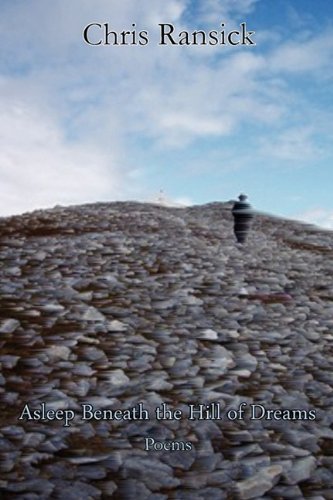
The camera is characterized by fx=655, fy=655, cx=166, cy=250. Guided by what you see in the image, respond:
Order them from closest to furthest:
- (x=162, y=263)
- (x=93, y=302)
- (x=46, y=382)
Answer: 1. (x=46, y=382)
2. (x=93, y=302)
3. (x=162, y=263)

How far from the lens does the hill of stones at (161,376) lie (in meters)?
6.17

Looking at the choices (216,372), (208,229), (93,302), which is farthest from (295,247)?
(216,372)

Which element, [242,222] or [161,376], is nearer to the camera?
[161,376]

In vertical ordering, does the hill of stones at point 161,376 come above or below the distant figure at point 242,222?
below

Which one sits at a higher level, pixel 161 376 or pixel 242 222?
pixel 242 222

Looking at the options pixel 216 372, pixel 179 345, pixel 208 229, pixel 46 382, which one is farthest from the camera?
pixel 208 229

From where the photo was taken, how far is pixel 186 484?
6016mm

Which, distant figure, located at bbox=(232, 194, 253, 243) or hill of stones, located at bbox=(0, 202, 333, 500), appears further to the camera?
distant figure, located at bbox=(232, 194, 253, 243)

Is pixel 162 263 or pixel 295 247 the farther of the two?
pixel 295 247

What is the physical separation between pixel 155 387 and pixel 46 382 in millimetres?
1337

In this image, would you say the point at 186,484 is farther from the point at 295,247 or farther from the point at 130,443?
the point at 295,247

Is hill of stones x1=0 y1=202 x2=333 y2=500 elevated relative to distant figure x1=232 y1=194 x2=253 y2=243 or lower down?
lower down

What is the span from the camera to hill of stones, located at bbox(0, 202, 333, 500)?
20.2ft

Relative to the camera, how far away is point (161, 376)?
8484mm
